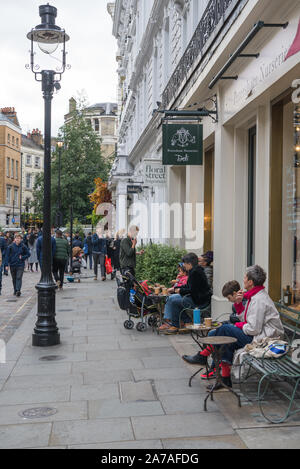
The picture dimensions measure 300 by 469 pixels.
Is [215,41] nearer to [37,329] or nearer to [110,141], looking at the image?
[37,329]

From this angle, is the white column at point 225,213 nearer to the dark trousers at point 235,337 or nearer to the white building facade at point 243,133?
the white building facade at point 243,133

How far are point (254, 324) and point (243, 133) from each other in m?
5.46

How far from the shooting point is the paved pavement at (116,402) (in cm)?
484

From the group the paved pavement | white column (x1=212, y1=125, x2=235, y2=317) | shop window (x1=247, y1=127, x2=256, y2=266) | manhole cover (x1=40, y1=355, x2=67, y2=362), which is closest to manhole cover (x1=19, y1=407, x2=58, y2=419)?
the paved pavement

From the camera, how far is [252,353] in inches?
228

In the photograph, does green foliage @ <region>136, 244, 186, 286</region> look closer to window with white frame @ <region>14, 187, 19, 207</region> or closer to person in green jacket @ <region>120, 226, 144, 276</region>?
person in green jacket @ <region>120, 226, 144, 276</region>

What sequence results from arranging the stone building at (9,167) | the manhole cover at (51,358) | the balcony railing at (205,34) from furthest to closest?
the stone building at (9,167), the balcony railing at (205,34), the manhole cover at (51,358)

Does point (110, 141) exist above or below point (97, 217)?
above

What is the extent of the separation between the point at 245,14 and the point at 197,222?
683cm

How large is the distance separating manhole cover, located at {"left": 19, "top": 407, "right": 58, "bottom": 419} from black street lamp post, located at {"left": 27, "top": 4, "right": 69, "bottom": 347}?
3229mm

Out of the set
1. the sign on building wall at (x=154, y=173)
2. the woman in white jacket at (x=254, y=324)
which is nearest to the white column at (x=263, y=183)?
the woman in white jacket at (x=254, y=324)

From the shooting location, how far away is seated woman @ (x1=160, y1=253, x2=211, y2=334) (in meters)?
8.95

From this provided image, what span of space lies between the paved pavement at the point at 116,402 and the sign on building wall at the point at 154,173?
8.10 m
